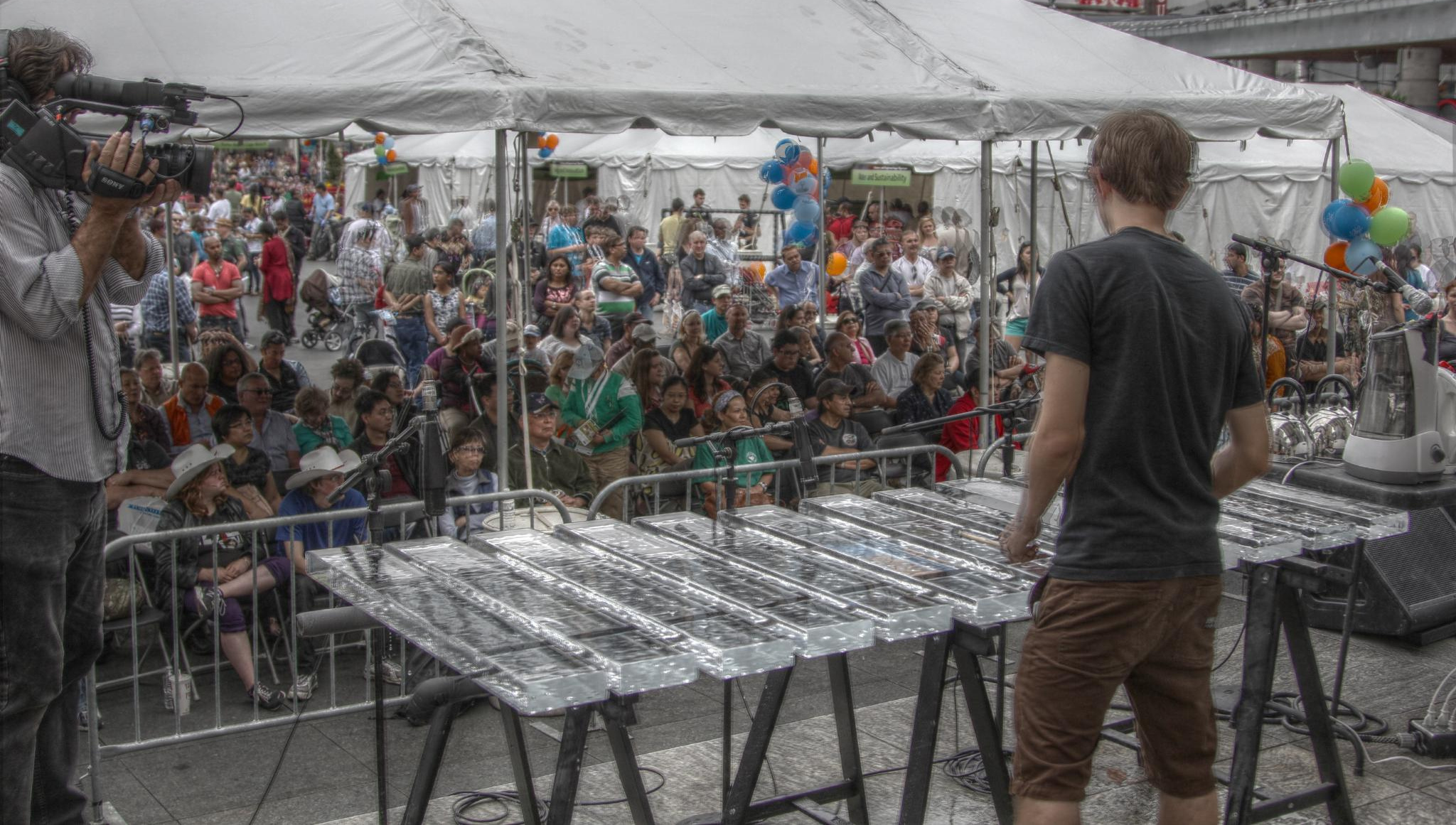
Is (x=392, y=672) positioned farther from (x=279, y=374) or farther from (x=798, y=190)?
(x=798, y=190)

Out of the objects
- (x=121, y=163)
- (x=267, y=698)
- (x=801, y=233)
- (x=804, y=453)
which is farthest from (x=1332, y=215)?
(x=121, y=163)

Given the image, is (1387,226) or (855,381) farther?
(1387,226)

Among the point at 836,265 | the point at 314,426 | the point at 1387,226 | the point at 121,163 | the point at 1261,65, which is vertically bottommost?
the point at 314,426

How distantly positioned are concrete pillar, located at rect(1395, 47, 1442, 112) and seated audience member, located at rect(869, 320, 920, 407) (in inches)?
1001

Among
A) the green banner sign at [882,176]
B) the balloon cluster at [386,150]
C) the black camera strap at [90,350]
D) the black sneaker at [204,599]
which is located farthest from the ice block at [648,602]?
the balloon cluster at [386,150]

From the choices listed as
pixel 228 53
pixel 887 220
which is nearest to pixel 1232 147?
pixel 887 220

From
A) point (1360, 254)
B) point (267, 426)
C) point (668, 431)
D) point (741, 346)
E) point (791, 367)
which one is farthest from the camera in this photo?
point (741, 346)

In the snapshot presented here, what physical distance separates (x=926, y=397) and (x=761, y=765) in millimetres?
5254

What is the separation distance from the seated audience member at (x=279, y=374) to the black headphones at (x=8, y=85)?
19.5 feet

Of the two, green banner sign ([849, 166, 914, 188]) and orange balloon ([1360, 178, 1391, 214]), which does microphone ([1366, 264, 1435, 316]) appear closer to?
orange balloon ([1360, 178, 1391, 214])

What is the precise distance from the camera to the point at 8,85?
332 cm

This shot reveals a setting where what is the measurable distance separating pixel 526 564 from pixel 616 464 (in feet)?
13.5

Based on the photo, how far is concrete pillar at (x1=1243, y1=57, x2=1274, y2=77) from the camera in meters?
34.2

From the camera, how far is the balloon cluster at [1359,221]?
9625 mm
